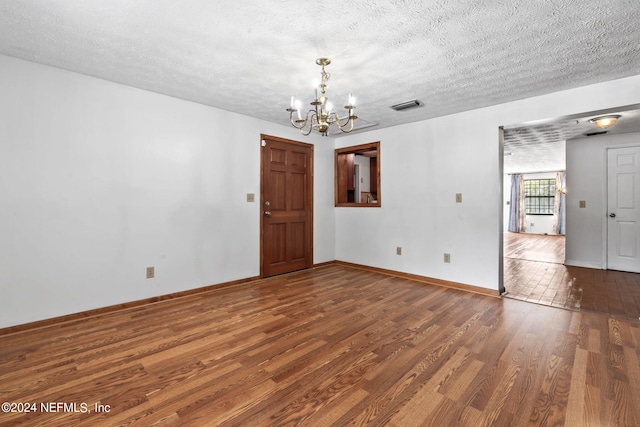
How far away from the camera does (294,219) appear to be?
4.69 meters

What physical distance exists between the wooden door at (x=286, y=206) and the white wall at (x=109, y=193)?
0.27 metres

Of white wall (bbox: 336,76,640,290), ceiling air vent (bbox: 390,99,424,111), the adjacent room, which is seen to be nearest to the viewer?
the adjacent room

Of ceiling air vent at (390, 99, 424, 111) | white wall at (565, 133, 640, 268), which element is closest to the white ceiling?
ceiling air vent at (390, 99, 424, 111)

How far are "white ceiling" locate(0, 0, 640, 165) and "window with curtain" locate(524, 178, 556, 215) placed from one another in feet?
29.9

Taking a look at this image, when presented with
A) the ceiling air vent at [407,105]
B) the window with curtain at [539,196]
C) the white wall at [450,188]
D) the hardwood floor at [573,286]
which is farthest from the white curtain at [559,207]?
the ceiling air vent at [407,105]

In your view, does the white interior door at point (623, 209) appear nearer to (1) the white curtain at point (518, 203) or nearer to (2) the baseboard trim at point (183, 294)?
(2) the baseboard trim at point (183, 294)

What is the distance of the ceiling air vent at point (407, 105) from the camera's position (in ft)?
11.3

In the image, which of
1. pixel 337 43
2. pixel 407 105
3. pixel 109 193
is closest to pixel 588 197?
pixel 407 105

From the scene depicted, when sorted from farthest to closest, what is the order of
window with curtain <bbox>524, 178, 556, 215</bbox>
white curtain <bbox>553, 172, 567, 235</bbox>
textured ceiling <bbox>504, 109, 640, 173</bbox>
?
window with curtain <bbox>524, 178, 556, 215</bbox>, white curtain <bbox>553, 172, 567, 235</bbox>, textured ceiling <bbox>504, 109, 640, 173</bbox>

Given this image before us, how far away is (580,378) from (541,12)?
7.69ft

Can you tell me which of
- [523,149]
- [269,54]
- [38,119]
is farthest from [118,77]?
[523,149]

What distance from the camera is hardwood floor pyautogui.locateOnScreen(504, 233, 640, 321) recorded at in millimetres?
3078

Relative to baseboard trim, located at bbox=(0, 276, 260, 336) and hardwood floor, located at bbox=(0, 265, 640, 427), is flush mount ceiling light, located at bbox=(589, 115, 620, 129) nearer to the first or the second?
hardwood floor, located at bbox=(0, 265, 640, 427)

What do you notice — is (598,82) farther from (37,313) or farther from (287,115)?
(37,313)
